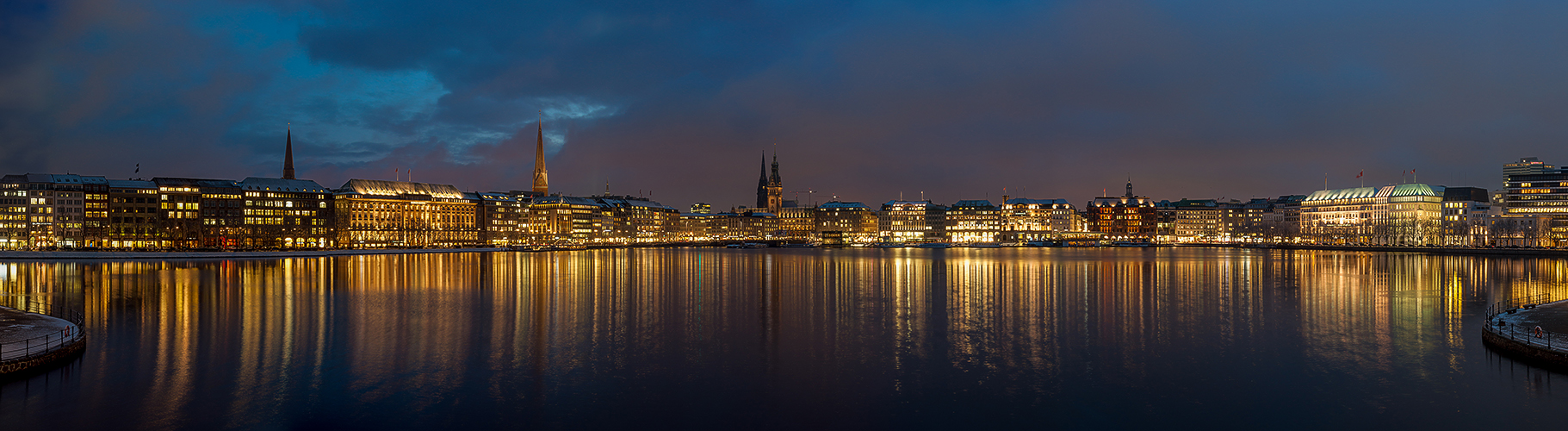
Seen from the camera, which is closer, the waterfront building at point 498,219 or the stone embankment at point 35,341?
the stone embankment at point 35,341

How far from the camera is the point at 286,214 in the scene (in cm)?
12950

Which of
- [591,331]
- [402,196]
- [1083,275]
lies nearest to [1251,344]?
[591,331]

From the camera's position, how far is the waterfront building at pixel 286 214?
410 ft

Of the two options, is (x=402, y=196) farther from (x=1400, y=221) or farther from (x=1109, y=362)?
(x=1400, y=221)

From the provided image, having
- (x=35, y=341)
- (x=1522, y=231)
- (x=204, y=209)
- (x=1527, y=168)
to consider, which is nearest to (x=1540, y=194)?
(x=1527, y=168)

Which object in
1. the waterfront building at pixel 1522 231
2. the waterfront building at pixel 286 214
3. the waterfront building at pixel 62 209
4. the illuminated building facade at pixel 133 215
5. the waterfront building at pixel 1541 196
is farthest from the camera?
the waterfront building at pixel 1541 196

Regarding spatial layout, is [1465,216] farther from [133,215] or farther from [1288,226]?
[133,215]

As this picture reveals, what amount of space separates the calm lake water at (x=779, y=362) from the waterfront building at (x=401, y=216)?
9958cm

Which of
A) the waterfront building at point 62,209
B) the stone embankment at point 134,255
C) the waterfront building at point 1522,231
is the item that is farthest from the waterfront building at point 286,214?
the waterfront building at point 1522,231

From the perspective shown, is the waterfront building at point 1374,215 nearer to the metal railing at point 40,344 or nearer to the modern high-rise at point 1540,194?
the modern high-rise at point 1540,194

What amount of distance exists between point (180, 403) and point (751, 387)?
12051 millimetres

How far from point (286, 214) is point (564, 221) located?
56334 millimetres

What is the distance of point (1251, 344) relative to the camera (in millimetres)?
26156

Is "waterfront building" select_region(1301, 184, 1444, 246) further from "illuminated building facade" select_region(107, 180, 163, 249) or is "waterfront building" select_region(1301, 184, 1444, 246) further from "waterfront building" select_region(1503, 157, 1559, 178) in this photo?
"illuminated building facade" select_region(107, 180, 163, 249)
